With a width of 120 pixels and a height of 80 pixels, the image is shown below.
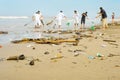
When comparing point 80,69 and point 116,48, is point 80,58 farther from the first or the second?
point 116,48

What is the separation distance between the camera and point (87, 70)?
7.39m

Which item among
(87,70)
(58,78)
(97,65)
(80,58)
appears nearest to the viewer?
(58,78)

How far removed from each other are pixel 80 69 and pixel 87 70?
220mm

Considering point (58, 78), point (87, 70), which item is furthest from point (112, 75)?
point (58, 78)

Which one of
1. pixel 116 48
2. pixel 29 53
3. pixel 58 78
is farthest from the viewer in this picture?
pixel 116 48

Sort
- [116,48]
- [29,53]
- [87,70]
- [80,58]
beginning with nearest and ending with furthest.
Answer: [87,70]
[80,58]
[29,53]
[116,48]

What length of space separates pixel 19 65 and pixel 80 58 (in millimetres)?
2026

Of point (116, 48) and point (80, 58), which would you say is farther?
point (116, 48)

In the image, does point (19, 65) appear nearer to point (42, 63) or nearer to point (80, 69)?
point (42, 63)

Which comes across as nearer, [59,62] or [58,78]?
[58,78]

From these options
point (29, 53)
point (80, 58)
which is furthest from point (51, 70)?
point (29, 53)

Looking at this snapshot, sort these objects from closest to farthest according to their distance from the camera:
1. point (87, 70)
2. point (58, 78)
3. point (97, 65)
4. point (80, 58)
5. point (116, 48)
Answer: point (58, 78), point (87, 70), point (97, 65), point (80, 58), point (116, 48)

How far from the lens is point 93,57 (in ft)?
30.4

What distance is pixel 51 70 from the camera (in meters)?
7.45
